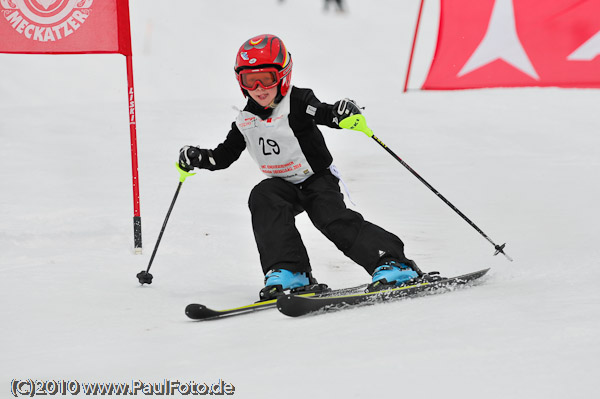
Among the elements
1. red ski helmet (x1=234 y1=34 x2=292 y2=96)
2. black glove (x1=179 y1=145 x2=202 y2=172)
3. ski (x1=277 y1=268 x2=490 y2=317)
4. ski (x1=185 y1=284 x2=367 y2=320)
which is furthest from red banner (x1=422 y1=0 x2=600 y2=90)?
ski (x1=185 y1=284 x2=367 y2=320)

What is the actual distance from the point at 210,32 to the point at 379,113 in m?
8.34

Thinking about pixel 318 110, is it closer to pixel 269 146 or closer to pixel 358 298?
pixel 269 146

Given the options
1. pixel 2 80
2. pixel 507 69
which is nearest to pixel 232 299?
pixel 507 69

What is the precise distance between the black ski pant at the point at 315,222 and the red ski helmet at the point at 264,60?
0.55 m

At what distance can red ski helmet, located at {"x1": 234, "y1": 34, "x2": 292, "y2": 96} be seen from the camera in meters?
4.02

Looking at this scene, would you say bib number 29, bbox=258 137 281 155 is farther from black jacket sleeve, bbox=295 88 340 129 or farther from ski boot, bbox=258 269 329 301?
ski boot, bbox=258 269 329 301

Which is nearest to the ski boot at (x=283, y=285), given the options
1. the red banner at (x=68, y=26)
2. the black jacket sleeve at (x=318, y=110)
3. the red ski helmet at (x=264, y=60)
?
the black jacket sleeve at (x=318, y=110)

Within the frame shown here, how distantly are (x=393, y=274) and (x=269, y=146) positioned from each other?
38.6 inches

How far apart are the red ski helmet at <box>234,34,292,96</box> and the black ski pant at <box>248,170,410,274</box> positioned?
549 millimetres

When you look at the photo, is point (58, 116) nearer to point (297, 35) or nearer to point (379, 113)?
point (379, 113)

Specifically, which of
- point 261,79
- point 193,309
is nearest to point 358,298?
point 193,309

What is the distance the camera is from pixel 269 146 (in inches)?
165

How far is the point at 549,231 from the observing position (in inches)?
215

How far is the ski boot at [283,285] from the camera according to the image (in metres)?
3.87
